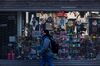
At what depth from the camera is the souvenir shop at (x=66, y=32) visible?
1908 cm

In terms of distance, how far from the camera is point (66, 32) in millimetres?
19344

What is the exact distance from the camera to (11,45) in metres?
19.3

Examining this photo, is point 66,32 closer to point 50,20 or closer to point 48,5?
point 50,20

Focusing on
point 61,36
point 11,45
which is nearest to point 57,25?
point 61,36

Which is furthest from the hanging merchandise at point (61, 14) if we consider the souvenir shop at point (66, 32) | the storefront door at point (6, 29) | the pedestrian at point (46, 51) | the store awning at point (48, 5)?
the pedestrian at point (46, 51)

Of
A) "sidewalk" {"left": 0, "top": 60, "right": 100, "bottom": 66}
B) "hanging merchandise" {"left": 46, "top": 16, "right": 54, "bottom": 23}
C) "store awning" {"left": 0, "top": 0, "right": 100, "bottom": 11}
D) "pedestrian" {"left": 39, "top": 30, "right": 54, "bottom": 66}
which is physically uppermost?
"store awning" {"left": 0, "top": 0, "right": 100, "bottom": 11}

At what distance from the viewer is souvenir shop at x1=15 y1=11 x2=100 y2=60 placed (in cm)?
1908

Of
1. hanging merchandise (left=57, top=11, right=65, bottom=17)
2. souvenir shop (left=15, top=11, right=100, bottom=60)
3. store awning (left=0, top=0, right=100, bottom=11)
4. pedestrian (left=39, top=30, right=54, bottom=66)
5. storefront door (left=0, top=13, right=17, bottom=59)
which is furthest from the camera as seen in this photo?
storefront door (left=0, top=13, right=17, bottom=59)

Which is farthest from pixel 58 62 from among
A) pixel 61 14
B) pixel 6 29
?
pixel 6 29

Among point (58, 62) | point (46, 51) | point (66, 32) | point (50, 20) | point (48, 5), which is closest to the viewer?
point (46, 51)

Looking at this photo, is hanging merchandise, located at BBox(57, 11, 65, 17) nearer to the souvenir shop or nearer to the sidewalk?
the souvenir shop

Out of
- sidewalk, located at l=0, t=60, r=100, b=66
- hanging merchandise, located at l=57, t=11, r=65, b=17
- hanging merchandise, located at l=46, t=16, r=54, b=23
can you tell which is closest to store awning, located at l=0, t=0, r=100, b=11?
hanging merchandise, located at l=57, t=11, r=65, b=17

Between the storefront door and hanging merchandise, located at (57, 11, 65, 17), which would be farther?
the storefront door

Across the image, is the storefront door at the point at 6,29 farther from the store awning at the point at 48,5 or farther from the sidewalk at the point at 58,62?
the store awning at the point at 48,5
